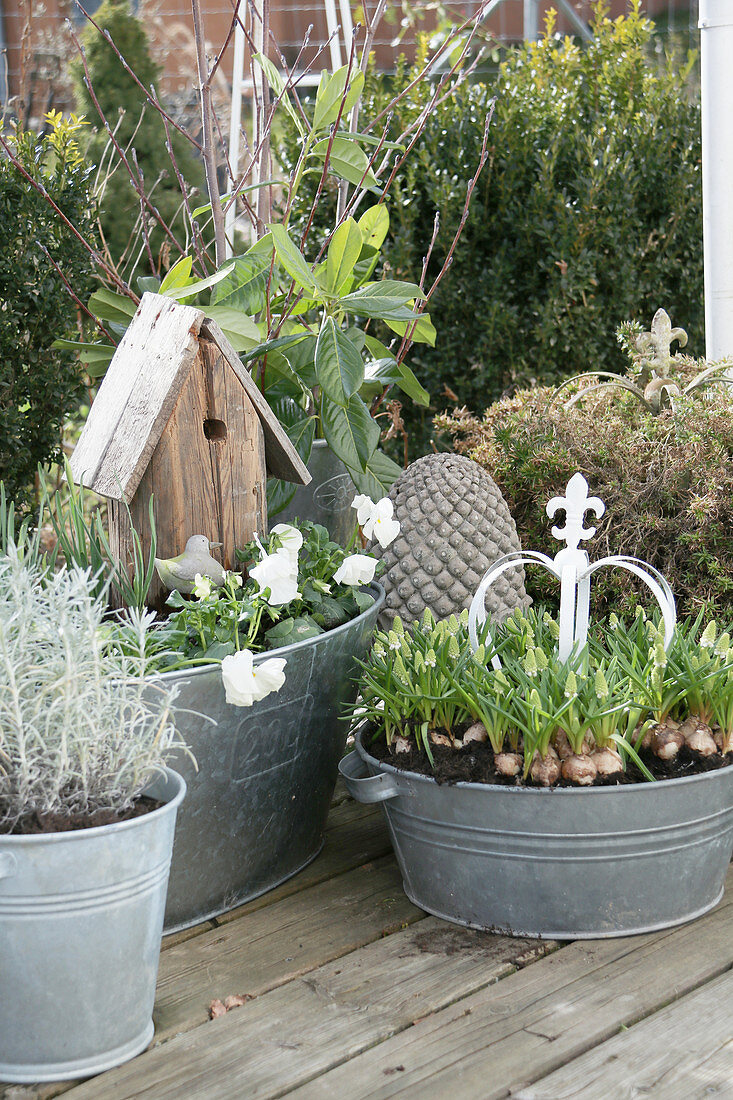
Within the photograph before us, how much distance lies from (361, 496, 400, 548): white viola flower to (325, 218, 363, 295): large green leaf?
47 centimetres

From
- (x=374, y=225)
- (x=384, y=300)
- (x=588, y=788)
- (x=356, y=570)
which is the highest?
(x=374, y=225)

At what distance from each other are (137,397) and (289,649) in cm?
57

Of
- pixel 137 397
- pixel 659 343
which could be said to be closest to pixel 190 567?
pixel 137 397

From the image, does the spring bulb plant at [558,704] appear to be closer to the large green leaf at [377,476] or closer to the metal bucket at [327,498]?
the large green leaf at [377,476]

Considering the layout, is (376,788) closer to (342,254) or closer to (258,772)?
(258,772)

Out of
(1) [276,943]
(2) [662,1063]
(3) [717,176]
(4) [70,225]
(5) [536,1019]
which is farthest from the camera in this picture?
(3) [717,176]

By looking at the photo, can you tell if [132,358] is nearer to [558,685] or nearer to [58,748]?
[58,748]

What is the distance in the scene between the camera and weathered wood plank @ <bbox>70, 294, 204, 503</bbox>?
1.90m

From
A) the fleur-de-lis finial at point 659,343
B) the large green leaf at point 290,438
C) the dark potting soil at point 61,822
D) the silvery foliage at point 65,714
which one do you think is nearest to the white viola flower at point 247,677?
the silvery foliage at point 65,714

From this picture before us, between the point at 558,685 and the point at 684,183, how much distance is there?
2639 millimetres

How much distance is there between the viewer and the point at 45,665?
1.43 metres

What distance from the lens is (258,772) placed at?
1.82m

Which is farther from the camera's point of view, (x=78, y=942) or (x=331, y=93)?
(x=331, y=93)

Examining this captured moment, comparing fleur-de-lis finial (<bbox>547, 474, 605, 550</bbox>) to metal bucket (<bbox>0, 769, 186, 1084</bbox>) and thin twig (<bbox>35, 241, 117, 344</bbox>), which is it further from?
thin twig (<bbox>35, 241, 117, 344</bbox>)
